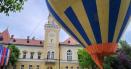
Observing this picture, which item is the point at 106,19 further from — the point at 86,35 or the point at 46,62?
the point at 46,62

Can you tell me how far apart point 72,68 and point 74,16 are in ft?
122

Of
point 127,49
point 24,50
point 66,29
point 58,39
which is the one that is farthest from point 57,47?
point 66,29

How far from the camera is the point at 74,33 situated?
12984 mm

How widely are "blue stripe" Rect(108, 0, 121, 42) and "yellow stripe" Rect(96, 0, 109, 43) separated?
134 mm

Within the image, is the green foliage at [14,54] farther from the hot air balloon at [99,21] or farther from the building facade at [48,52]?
the hot air balloon at [99,21]

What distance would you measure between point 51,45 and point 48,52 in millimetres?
1167

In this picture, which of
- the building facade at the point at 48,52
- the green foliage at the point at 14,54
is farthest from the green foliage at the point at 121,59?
the green foliage at the point at 14,54

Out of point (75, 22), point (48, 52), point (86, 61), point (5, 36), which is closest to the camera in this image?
point (75, 22)

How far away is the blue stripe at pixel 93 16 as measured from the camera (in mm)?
12102

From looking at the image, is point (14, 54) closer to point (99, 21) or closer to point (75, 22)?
point (75, 22)

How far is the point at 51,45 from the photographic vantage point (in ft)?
162

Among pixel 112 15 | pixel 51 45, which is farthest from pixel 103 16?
pixel 51 45

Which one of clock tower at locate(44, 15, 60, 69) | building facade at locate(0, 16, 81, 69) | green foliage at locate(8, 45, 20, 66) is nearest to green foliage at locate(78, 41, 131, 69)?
building facade at locate(0, 16, 81, 69)

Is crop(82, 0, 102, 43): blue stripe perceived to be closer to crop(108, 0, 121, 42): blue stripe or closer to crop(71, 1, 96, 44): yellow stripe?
crop(71, 1, 96, 44): yellow stripe
